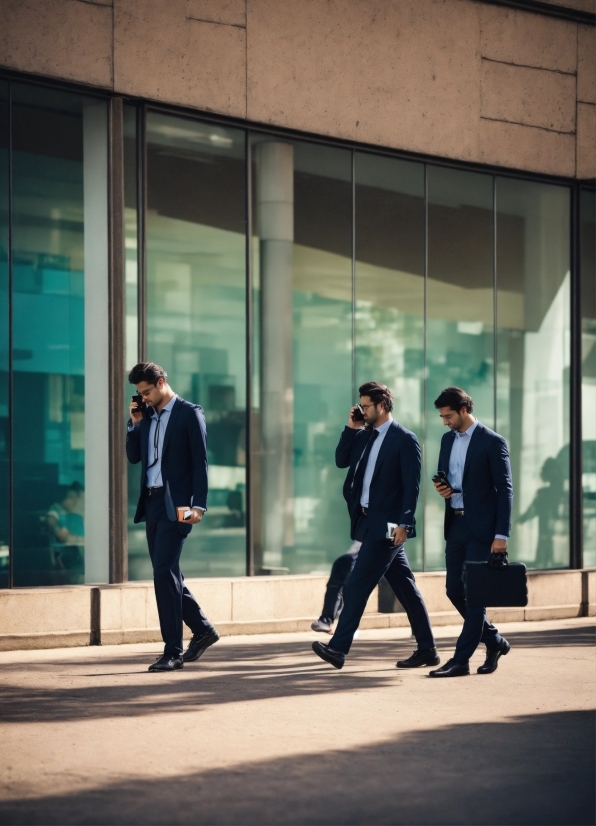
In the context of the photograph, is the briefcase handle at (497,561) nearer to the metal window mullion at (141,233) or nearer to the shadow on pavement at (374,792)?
the shadow on pavement at (374,792)

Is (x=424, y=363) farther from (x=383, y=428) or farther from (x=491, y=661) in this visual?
(x=491, y=661)

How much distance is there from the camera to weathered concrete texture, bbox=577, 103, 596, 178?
15.1m

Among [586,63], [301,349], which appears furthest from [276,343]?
[586,63]

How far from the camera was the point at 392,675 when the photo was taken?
9211 millimetres

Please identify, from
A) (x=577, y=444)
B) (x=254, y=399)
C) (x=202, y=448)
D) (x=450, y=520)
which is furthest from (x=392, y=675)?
(x=577, y=444)

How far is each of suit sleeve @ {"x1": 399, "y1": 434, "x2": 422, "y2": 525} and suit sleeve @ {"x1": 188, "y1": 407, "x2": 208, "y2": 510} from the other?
1370 mm

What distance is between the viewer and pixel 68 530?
38.5 feet

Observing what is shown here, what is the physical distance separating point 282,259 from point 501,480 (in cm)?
498

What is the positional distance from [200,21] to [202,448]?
5015 mm

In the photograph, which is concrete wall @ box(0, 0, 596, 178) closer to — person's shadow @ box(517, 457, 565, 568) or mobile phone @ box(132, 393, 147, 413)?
person's shadow @ box(517, 457, 565, 568)

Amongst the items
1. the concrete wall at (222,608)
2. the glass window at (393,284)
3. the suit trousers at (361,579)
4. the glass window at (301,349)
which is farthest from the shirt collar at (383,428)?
the glass window at (393,284)

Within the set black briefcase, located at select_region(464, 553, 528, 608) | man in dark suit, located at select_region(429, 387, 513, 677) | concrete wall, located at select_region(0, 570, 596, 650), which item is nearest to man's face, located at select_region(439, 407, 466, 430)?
man in dark suit, located at select_region(429, 387, 513, 677)

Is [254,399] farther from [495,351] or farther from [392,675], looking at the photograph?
[392,675]

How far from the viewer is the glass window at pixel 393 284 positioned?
45.8 ft
